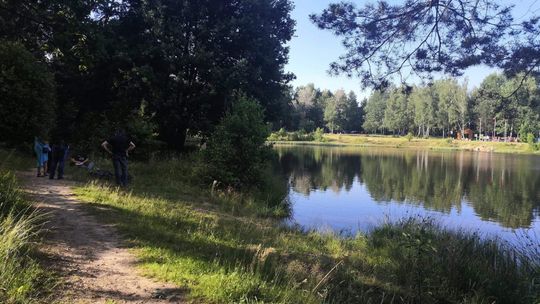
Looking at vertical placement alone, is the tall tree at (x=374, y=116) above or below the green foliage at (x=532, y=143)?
above

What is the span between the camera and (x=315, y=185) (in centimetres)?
2900

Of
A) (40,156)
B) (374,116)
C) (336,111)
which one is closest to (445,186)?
(40,156)

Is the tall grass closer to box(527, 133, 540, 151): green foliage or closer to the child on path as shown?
the child on path

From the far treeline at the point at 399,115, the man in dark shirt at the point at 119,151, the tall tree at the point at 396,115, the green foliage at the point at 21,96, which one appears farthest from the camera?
the tall tree at the point at 396,115

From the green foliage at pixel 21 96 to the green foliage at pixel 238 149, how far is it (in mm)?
6589

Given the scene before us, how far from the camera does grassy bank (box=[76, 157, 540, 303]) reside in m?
6.32

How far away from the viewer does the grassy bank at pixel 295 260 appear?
20.7 feet

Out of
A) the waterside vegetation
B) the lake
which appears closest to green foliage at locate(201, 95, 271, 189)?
the lake

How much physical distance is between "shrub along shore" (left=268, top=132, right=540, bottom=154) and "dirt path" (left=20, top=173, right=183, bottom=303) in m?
65.4

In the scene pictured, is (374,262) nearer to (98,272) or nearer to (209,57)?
(98,272)

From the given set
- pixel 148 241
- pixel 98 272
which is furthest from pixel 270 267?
pixel 98 272

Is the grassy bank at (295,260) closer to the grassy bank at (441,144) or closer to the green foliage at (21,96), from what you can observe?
the green foliage at (21,96)

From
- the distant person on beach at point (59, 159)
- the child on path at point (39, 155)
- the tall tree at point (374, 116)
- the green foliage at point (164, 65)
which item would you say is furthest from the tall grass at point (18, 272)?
the tall tree at point (374, 116)

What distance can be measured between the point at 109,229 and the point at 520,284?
303 inches
